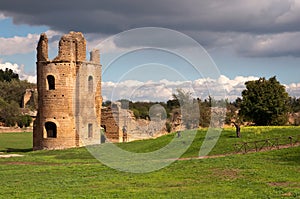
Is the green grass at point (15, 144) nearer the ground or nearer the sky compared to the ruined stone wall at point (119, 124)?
nearer the ground

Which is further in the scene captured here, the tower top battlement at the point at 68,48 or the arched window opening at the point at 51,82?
the arched window opening at the point at 51,82

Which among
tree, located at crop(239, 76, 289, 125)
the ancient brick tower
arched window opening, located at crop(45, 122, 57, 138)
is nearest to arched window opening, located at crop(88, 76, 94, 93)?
the ancient brick tower

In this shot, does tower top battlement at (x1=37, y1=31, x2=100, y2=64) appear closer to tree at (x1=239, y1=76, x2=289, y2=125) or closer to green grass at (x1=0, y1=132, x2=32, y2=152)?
green grass at (x1=0, y1=132, x2=32, y2=152)

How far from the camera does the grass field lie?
68.9ft

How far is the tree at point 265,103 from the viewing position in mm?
61219

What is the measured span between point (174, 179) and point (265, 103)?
127 feet

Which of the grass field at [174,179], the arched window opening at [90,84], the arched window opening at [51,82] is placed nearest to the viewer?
the grass field at [174,179]

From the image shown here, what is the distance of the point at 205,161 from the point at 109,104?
29.5m

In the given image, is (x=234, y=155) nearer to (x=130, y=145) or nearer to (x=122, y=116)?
(x=130, y=145)

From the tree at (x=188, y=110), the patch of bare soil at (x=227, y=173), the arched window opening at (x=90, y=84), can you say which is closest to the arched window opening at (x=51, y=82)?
the arched window opening at (x=90, y=84)

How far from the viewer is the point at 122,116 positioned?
59.5 m

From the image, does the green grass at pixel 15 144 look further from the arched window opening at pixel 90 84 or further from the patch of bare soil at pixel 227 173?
the patch of bare soil at pixel 227 173

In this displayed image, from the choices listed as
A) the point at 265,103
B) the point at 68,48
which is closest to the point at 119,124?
the point at 68,48

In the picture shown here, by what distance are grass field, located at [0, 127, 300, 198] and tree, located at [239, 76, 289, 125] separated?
25.8m
